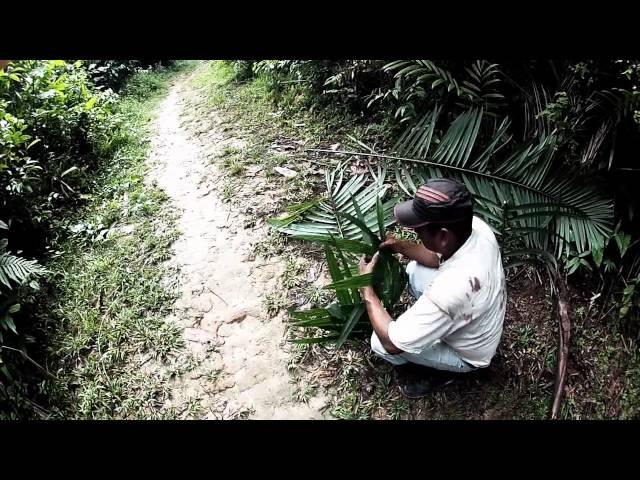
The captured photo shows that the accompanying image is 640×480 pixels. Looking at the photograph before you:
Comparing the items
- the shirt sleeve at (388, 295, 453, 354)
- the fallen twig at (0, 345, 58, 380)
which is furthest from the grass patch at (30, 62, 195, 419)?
the shirt sleeve at (388, 295, 453, 354)

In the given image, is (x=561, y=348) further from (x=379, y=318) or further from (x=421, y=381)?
(x=379, y=318)

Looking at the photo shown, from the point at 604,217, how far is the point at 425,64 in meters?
1.45

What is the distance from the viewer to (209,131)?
4746 mm

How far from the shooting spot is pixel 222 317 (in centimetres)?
278

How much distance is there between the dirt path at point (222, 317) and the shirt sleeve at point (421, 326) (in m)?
0.75

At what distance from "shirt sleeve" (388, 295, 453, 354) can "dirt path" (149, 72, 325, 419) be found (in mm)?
750

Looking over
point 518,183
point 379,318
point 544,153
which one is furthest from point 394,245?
point 544,153

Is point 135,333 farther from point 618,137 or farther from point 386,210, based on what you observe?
point 618,137

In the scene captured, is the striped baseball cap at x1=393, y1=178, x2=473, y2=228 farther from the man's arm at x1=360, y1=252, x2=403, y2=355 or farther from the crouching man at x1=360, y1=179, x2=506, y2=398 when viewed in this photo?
the man's arm at x1=360, y1=252, x2=403, y2=355

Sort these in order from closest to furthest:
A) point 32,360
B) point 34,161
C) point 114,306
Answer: point 32,360, point 114,306, point 34,161

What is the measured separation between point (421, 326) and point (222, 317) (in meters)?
1.47

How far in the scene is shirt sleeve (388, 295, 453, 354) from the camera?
1.69 metres

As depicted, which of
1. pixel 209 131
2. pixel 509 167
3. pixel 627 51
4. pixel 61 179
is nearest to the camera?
pixel 627 51

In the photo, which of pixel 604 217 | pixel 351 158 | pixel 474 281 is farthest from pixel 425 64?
pixel 474 281
